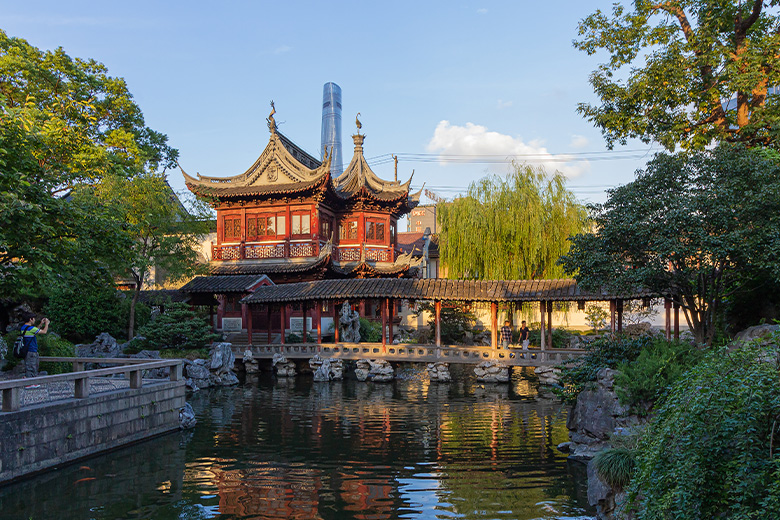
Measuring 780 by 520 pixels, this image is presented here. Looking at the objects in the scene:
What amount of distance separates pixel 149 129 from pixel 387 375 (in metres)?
15.2

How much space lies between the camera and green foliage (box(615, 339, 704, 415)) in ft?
25.5

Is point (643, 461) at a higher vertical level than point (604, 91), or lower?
lower

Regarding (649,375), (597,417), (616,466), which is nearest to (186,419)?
(597,417)

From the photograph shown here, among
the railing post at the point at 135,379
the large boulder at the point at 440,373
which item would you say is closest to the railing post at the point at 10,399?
the railing post at the point at 135,379

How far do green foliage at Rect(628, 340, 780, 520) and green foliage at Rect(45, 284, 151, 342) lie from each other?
18.9 metres

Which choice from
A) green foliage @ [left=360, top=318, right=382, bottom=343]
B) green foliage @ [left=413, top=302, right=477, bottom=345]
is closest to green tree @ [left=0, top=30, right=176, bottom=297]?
green foliage @ [left=360, top=318, right=382, bottom=343]

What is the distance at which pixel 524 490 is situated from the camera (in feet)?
24.5

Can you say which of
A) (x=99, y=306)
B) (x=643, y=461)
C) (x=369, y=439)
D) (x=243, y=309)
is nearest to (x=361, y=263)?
(x=243, y=309)

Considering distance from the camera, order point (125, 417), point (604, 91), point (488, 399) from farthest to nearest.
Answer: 1. point (488, 399)
2. point (604, 91)
3. point (125, 417)

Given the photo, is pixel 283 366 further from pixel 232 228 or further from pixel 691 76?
pixel 691 76

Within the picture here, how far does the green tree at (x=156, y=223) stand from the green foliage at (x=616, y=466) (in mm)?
14257

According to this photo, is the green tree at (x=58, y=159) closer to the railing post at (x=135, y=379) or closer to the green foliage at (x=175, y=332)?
the railing post at (x=135, y=379)

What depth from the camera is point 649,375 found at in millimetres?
8008

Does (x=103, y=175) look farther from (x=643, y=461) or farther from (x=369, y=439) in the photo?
(x=643, y=461)
